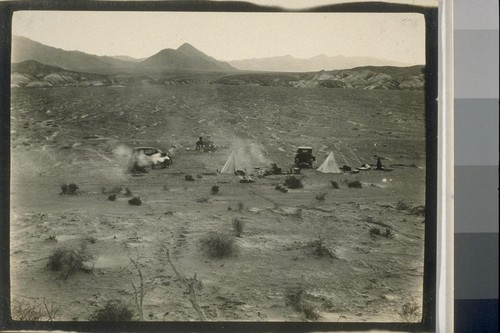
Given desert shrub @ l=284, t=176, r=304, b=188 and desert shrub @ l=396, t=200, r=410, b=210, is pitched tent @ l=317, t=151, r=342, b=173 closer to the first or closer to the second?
desert shrub @ l=284, t=176, r=304, b=188

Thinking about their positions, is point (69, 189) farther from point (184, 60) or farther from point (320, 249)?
point (320, 249)

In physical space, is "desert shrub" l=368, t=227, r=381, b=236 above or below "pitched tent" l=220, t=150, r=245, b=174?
below

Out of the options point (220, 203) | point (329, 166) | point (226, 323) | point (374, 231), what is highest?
point (329, 166)

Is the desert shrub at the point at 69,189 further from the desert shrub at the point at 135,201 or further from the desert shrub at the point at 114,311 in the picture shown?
the desert shrub at the point at 114,311

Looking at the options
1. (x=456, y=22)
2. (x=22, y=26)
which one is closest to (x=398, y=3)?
(x=456, y=22)

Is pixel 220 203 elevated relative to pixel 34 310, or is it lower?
elevated

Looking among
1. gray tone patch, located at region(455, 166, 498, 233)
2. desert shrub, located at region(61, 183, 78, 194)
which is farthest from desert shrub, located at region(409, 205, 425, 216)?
desert shrub, located at region(61, 183, 78, 194)

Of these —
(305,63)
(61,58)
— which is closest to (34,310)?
(61,58)
